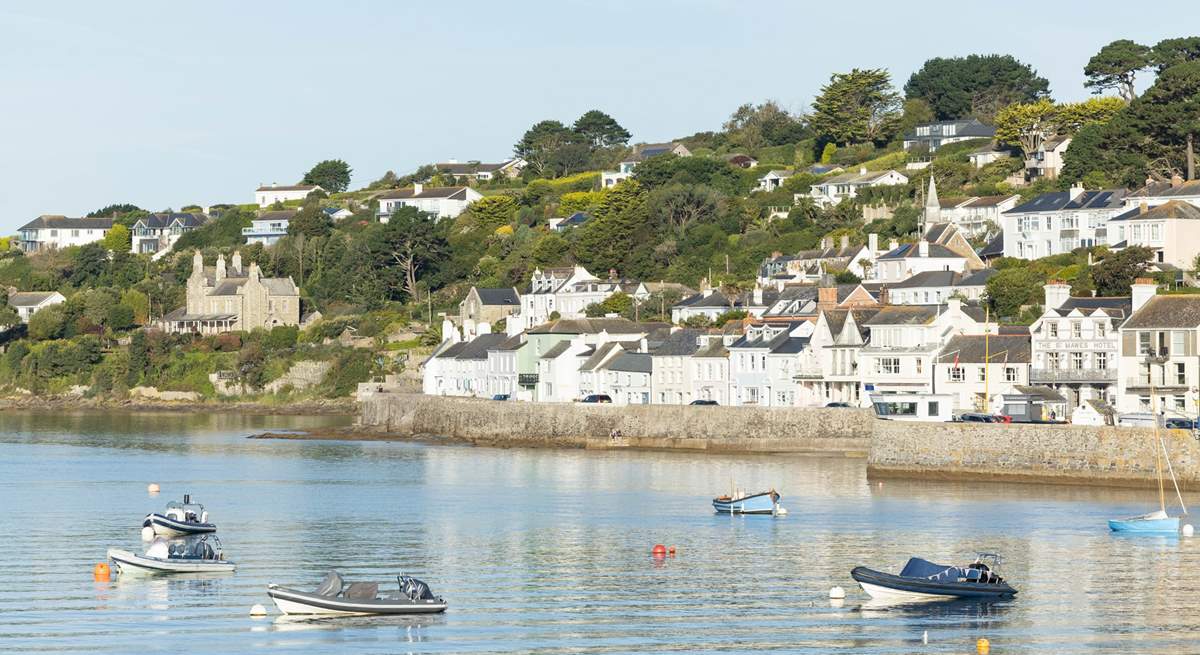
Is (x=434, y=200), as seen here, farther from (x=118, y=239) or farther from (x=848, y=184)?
(x=848, y=184)

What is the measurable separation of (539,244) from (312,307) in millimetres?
16415

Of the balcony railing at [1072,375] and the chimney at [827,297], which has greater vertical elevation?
the chimney at [827,297]

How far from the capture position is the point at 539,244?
Result: 11619 centimetres

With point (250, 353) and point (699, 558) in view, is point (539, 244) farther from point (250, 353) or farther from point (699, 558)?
Result: point (699, 558)

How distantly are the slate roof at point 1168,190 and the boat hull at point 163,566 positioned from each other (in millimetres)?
55675

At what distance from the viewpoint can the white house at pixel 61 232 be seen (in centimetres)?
15738

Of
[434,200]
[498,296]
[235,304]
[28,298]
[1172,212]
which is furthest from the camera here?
[434,200]

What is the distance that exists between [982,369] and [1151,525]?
22.5m

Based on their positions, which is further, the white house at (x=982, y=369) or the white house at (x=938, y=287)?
the white house at (x=938, y=287)

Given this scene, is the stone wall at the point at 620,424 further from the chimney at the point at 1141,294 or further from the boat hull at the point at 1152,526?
the boat hull at the point at 1152,526

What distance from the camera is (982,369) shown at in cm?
6712

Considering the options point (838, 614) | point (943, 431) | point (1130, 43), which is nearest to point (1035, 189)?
point (1130, 43)

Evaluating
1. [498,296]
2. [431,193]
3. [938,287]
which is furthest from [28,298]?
[938,287]

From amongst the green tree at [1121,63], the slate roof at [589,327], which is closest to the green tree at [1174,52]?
the green tree at [1121,63]
